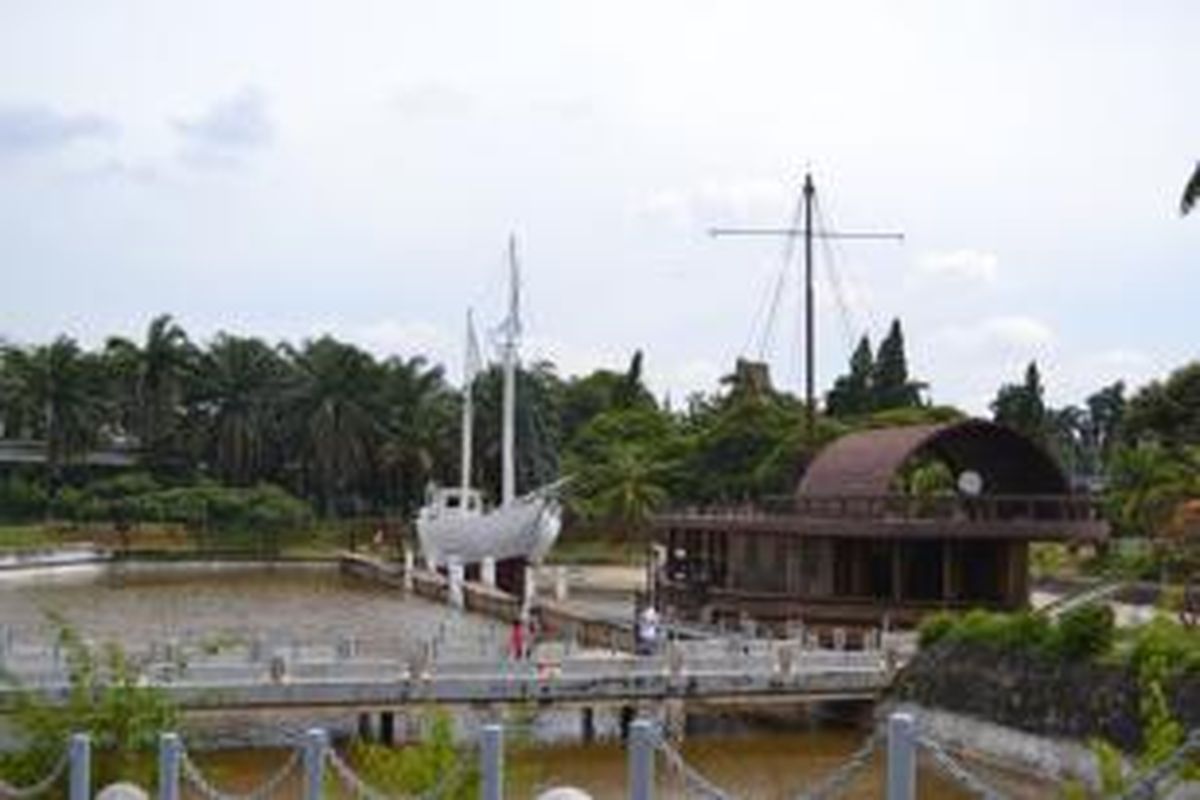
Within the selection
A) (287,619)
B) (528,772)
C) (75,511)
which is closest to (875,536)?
(528,772)

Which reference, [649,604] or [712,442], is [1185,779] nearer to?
[649,604]

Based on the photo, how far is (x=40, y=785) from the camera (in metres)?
17.0

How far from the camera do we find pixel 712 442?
104m

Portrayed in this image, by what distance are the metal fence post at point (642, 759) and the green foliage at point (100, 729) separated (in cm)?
831

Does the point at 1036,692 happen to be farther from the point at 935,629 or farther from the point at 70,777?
the point at 70,777

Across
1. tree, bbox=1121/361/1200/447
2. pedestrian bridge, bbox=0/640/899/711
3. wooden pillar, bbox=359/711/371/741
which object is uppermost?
tree, bbox=1121/361/1200/447

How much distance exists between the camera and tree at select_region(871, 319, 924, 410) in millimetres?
120688

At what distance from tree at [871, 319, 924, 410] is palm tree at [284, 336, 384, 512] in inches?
1263

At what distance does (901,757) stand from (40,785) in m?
9.21

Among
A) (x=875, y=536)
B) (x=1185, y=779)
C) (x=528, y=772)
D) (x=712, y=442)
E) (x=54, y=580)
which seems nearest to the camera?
(x=1185, y=779)

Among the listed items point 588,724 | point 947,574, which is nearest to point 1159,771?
point 588,724

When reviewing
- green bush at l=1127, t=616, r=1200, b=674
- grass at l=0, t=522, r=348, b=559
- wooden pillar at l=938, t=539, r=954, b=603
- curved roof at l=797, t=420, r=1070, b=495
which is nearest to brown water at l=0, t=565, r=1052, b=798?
green bush at l=1127, t=616, r=1200, b=674

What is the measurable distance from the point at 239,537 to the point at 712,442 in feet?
93.1

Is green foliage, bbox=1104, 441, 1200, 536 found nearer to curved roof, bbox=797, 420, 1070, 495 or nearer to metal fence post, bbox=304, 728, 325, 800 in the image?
curved roof, bbox=797, 420, 1070, 495
